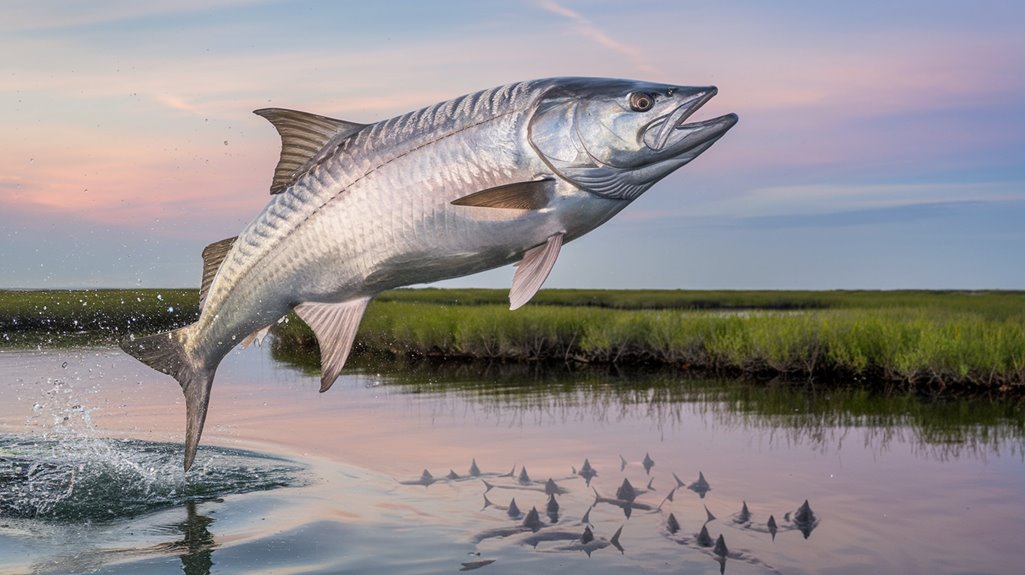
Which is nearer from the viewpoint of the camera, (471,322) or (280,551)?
(280,551)

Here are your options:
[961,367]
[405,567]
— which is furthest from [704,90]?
[961,367]

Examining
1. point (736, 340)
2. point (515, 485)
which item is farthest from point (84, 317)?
point (515, 485)

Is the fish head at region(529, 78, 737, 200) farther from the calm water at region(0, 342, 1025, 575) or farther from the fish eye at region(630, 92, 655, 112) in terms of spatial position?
the calm water at region(0, 342, 1025, 575)

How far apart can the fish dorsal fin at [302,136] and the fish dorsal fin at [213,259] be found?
0.79 meters

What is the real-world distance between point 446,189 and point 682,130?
1059mm

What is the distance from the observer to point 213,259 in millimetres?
5852

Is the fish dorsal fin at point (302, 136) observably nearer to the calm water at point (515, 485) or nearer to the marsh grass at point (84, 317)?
the calm water at point (515, 485)

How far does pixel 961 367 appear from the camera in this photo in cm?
2083

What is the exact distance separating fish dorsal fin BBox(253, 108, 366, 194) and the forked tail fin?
1349mm

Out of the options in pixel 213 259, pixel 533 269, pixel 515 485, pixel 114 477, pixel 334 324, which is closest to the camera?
pixel 533 269

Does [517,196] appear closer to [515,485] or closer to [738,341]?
[515,485]

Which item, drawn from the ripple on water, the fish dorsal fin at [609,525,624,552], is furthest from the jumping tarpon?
the ripple on water

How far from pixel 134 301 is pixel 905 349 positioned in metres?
58.3

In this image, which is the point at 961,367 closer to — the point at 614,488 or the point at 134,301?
the point at 614,488
